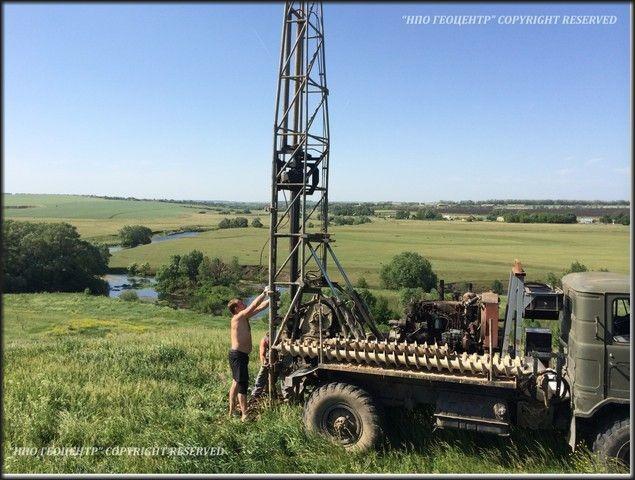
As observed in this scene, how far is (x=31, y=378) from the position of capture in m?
9.41

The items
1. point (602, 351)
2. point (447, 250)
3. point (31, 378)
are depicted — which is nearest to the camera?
point (602, 351)

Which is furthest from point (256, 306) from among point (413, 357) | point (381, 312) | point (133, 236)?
point (133, 236)

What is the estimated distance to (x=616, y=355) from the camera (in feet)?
19.0

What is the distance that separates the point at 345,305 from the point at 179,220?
141 metres

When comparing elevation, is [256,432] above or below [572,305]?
below

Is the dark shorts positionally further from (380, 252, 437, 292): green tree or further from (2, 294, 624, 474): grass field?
(380, 252, 437, 292): green tree

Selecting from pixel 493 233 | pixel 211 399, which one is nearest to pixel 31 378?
pixel 211 399

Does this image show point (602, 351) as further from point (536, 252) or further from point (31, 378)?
point (536, 252)

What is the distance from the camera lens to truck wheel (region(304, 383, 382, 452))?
21.8 feet

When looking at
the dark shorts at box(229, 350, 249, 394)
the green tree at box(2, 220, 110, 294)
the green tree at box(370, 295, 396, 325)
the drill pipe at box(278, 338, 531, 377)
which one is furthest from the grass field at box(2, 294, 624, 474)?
the green tree at box(2, 220, 110, 294)

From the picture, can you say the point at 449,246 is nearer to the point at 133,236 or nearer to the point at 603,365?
the point at 133,236

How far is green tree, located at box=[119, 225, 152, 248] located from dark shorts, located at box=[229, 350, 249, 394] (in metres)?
104

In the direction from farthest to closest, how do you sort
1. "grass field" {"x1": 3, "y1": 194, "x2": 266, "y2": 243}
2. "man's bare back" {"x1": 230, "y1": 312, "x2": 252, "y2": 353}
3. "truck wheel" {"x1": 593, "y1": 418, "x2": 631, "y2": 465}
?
"grass field" {"x1": 3, "y1": 194, "x2": 266, "y2": 243}
"man's bare back" {"x1": 230, "y1": 312, "x2": 252, "y2": 353}
"truck wheel" {"x1": 593, "y1": 418, "x2": 631, "y2": 465}

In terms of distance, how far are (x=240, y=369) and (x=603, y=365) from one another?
4.90 metres
